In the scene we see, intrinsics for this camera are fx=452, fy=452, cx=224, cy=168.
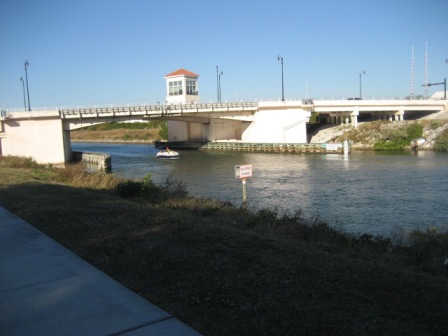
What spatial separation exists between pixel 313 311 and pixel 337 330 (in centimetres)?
50

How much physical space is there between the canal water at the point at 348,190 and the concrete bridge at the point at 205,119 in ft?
40.8

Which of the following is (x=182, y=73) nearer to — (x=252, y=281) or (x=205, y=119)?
(x=205, y=119)

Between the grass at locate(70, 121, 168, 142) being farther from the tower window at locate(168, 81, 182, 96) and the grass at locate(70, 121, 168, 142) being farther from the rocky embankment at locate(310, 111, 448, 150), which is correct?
the rocky embankment at locate(310, 111, 448, 150)

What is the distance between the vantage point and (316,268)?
6867mm

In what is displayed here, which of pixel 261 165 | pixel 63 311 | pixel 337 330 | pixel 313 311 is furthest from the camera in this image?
pixel 261 165

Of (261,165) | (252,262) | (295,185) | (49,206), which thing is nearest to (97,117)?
(261,165)

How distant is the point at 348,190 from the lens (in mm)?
29453

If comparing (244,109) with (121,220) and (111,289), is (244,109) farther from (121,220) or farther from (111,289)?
(111,289)

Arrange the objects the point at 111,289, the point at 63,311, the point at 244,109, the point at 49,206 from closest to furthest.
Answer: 1. the point at 63,311
2. the point at 111,289
3. the point at 49,206
4. the point at 244,109

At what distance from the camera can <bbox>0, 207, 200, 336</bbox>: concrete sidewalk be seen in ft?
16.8

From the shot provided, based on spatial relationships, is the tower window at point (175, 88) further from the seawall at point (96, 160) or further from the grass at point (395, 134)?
the grass at point (395, 134)

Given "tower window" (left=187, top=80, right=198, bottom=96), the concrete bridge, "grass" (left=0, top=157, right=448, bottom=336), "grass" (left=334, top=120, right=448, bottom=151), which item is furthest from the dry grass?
"grass" (left=0, top=157, right=448, bottom=336)

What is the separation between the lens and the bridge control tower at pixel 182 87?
79.6 m

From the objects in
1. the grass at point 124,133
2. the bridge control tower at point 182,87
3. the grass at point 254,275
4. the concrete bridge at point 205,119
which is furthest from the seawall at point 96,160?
the grass at point 124,133
